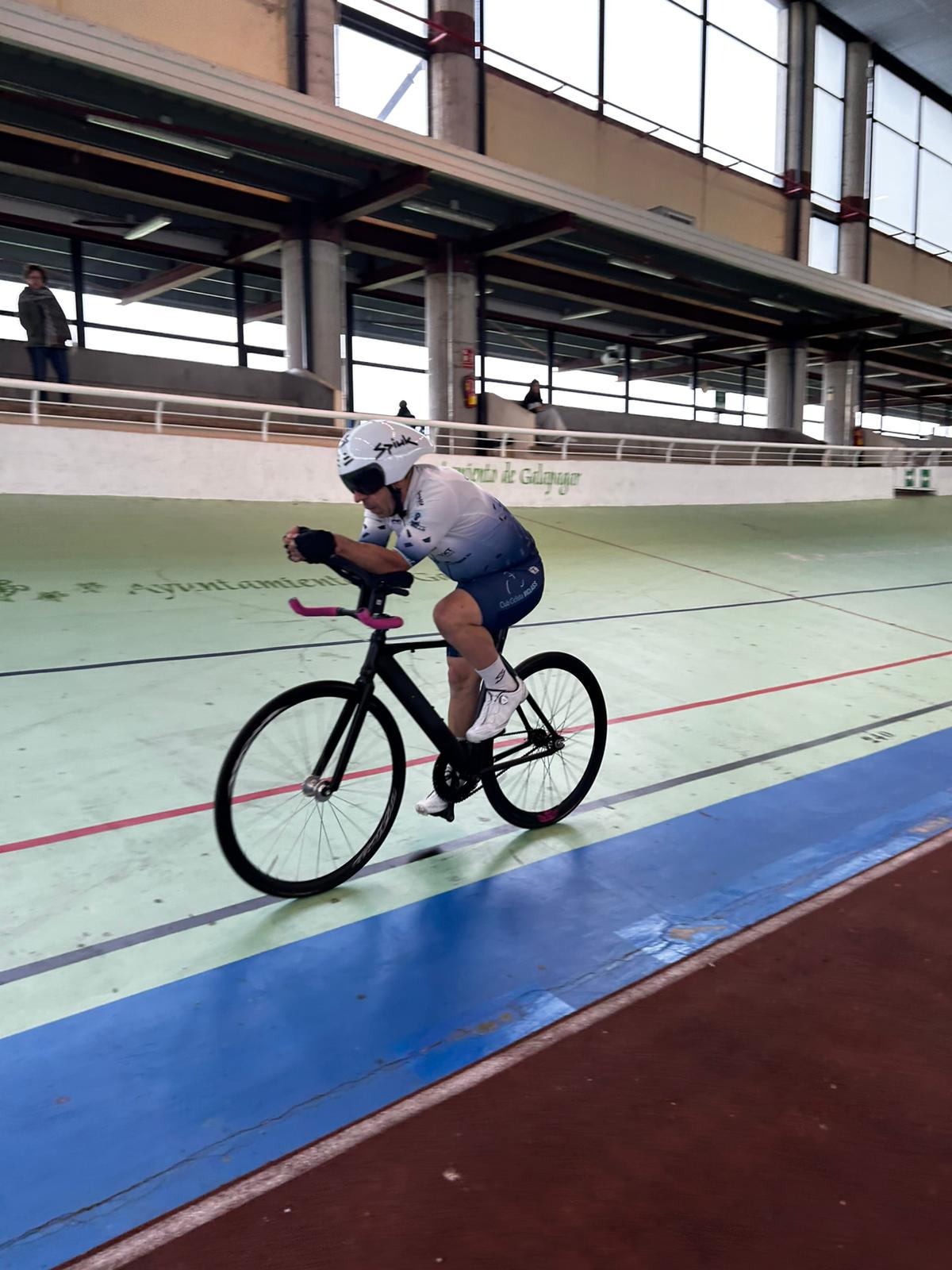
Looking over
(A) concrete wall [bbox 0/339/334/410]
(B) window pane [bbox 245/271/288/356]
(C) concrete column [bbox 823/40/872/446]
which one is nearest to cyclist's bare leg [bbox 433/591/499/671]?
(A) concrete wall [bbox 0/339/334/410]

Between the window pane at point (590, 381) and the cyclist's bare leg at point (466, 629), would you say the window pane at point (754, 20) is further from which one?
the cyclist's bare leg at point (466, 629)

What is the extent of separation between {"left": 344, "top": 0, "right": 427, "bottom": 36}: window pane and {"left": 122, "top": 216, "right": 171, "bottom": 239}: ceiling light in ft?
15.5

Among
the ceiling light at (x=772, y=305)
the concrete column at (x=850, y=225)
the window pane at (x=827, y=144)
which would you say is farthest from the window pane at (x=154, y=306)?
the concrete column at (x=850, y=225)

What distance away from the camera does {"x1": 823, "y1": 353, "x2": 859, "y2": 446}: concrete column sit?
25.9m

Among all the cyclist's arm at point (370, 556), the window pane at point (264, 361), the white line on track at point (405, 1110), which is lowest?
the white line on track at point (405, 1110)

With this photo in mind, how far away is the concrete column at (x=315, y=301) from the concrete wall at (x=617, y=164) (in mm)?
3645

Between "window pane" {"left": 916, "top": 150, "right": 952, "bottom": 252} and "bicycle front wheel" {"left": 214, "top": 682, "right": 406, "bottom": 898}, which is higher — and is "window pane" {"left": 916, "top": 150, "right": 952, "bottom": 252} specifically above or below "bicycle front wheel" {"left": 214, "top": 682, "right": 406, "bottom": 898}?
above

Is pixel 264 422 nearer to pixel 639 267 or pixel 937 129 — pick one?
pixel 639 267

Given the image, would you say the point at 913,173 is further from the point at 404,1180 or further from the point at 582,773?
the point at 404,1180

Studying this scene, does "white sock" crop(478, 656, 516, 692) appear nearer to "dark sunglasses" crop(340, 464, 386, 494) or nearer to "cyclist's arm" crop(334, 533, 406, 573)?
"cyclist's arm" crop(334, 533, 406, 573)

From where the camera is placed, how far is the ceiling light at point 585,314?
926 inches

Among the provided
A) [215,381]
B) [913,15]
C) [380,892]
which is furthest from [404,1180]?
[913,15]

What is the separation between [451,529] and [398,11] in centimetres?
1606

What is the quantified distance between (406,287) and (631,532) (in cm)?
1299
